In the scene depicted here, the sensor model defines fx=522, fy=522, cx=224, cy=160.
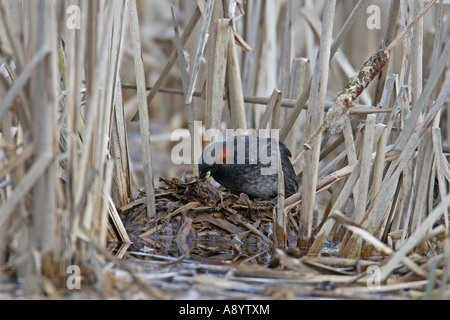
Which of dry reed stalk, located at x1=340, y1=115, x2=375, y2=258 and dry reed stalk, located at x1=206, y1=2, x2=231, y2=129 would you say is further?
dry reed stalk, located at x1=206, y1=2, x2=231, y2=129

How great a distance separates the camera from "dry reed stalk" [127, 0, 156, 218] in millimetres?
4047

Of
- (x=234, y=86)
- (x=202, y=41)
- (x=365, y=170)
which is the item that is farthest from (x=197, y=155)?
(x=365, y=170)

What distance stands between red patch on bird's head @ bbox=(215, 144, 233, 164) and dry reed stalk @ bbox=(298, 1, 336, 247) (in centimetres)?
138

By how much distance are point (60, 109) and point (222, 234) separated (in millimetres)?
1608

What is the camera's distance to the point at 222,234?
13.9 feet

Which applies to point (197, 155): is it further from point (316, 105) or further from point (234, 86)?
point (316, 105)

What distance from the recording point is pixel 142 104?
13.6ft

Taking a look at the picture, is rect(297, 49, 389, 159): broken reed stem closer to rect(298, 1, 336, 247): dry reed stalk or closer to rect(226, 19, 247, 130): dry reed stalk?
rect(298, 1, 336, 247): dry reed stalk

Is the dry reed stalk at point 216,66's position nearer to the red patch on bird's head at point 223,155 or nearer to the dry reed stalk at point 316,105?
the red patch on bird's head at point 223,155

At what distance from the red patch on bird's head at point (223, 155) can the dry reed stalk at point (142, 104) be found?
982 mm

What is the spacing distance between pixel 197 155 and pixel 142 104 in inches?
43.5

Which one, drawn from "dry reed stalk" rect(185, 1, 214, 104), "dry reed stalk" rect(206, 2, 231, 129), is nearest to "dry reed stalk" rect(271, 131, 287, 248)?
"dry reed stalk" rect(185, 1, 214, 104)

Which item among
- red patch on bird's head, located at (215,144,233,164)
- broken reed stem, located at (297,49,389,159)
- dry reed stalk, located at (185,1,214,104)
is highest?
dry reed stalk, located at (185,1,214,104)
